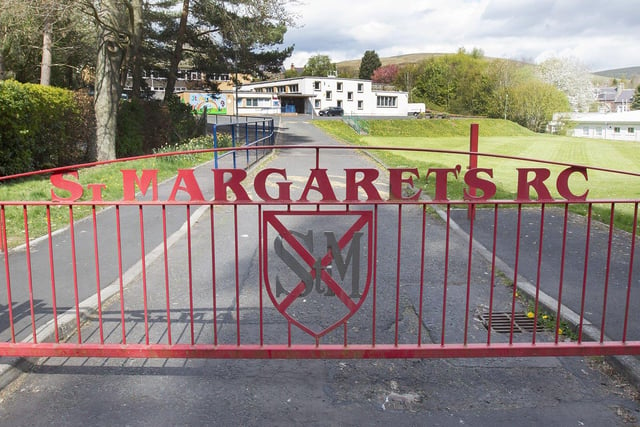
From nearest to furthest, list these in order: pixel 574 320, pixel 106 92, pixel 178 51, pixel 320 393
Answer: pixel 320 393 → pixel 574 320 → pixel 106 92 → pixel 178 51

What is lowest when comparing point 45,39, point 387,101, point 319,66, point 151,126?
point 151,126

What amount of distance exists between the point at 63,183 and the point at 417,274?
400cm

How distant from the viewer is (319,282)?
3.79 meters

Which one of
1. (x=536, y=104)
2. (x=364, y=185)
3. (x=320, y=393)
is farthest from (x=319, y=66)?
(x=320, y=393)

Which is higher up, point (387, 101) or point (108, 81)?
point (387, 101)

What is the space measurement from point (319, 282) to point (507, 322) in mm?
2009

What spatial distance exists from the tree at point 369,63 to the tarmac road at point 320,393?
120828 millimetres

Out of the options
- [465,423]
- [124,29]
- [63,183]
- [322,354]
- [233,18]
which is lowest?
[465,423]

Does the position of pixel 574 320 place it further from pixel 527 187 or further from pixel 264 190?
pixel 264 190

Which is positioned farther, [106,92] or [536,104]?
[536,104]

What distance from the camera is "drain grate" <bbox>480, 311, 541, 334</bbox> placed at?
4.58m

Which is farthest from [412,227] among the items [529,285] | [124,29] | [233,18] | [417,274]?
[233,18]

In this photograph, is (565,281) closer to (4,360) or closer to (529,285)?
(529,285)

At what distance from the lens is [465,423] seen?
321 cm
